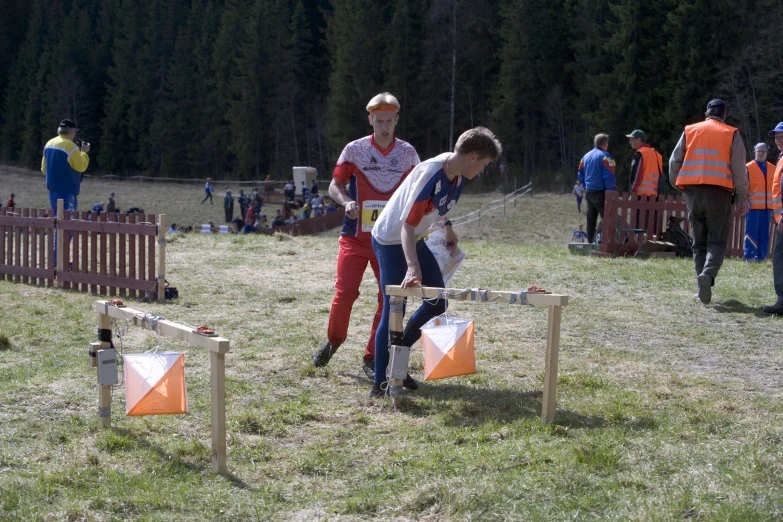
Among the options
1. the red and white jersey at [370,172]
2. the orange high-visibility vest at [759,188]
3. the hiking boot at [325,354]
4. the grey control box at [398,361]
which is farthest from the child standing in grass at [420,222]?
the orange high-visibility vest at [759,188]

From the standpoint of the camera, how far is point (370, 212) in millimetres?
5875

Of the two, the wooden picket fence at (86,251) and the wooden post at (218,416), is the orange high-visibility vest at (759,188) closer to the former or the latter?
the wooden picket fence at (86,251)

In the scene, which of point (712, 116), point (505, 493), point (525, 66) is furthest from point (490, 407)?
point (525, 66)

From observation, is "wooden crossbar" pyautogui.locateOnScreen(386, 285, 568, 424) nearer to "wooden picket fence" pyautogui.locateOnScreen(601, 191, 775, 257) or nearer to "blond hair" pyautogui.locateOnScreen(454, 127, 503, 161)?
"blond hair" pyautogui.locateOnScreen(454, 127, 503, 161)

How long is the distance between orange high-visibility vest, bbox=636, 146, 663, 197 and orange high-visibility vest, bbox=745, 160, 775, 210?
4.81 ft

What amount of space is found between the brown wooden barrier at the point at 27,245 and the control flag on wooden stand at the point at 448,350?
22.5 ft

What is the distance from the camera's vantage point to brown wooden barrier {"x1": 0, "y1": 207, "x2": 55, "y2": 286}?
1028cm

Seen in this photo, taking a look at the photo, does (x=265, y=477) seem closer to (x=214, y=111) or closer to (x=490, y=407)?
(x=490, y=407)

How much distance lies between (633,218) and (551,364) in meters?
9.54

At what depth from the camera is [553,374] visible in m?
4.60

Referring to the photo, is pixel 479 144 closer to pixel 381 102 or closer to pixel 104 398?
pixel 381 102

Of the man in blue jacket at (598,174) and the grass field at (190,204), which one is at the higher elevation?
the man in blue jacket at (598,174)

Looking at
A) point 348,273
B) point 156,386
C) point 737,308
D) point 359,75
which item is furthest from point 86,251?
point 359,75

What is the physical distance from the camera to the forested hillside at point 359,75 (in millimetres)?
41875
